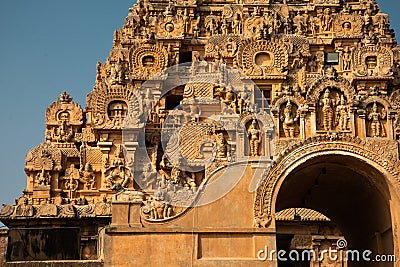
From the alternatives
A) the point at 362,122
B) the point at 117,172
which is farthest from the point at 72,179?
the point at 362,122

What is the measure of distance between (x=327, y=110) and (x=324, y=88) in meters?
0.71

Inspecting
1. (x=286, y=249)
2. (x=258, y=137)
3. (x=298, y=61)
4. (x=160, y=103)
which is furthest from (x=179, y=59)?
(x=258, y=137)

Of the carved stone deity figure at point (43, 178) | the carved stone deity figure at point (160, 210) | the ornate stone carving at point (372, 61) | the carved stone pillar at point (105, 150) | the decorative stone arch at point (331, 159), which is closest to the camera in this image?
the carved stone deity figure at point (160, 210)

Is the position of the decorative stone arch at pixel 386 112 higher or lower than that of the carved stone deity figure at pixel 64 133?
lower

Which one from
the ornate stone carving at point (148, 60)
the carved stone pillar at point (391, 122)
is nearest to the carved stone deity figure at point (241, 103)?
the ornate stone carving at point (148, 60)

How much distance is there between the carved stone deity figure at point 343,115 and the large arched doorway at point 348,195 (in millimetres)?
894

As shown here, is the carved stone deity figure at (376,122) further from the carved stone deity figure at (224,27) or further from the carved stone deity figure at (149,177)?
the carved stone deity figure at (224,27)

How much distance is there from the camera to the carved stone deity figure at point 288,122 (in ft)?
72.2

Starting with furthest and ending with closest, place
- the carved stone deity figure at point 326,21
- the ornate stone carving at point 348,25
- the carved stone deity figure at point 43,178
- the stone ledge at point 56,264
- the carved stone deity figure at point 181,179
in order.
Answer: the carved stone deity figure at point 326,21 < the ornate stone carving at point 348,25 < the carved stone deity figure at point 43,178 < the carved stone deity figure at point 181,179 < the stone ledge at point 56,264

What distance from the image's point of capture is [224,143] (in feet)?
74.2

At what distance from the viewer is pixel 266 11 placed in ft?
114

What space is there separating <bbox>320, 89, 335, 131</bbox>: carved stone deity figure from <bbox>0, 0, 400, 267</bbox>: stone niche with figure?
4 centimetres

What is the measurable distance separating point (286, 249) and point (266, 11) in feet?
35.2

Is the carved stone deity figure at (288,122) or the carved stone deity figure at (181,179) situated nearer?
the carved stone deity figure at (288,122)
